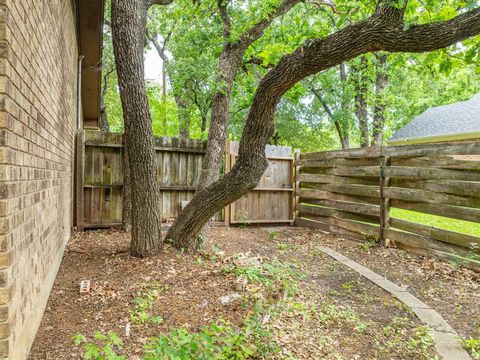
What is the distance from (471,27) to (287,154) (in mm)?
5565

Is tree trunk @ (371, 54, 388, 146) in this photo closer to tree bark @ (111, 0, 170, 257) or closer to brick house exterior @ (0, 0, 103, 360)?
tree bark @ (111, 0, 170, 257)

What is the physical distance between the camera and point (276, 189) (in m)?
7.99

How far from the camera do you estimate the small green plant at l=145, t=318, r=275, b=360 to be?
193cm

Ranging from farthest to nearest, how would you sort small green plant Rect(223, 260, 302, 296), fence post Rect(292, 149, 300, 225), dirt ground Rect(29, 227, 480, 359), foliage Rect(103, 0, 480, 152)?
1. fence post Rect(292, 149, 300, 225)
2. foliage Rect(103, 0, 480, 152)
3. small green plant Rect(223, 260, 302, 296)
4. dirt ground Rect(29, 227, 480, 359)

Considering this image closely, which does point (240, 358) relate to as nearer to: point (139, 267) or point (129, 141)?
point (139, 267)

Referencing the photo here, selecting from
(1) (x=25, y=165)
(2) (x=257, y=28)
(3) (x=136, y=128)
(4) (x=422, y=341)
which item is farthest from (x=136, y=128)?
(4) (x=422, y=341)


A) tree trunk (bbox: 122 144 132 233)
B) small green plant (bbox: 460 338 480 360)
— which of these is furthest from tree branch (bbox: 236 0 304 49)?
small green plant (bbox: 460 338 480 360)

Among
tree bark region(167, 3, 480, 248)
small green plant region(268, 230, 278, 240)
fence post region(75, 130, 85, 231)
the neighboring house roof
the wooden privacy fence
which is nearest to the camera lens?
tree bark region(167, 3, 480, 248)

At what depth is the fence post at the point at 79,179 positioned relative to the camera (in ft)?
19.1

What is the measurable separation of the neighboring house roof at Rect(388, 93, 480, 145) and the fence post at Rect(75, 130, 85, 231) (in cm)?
1056

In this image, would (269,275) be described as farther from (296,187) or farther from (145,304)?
(296,187)

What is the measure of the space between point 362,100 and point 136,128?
1089 cm

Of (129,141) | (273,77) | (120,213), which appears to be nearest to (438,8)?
(273,77)

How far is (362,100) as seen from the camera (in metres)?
12.7
